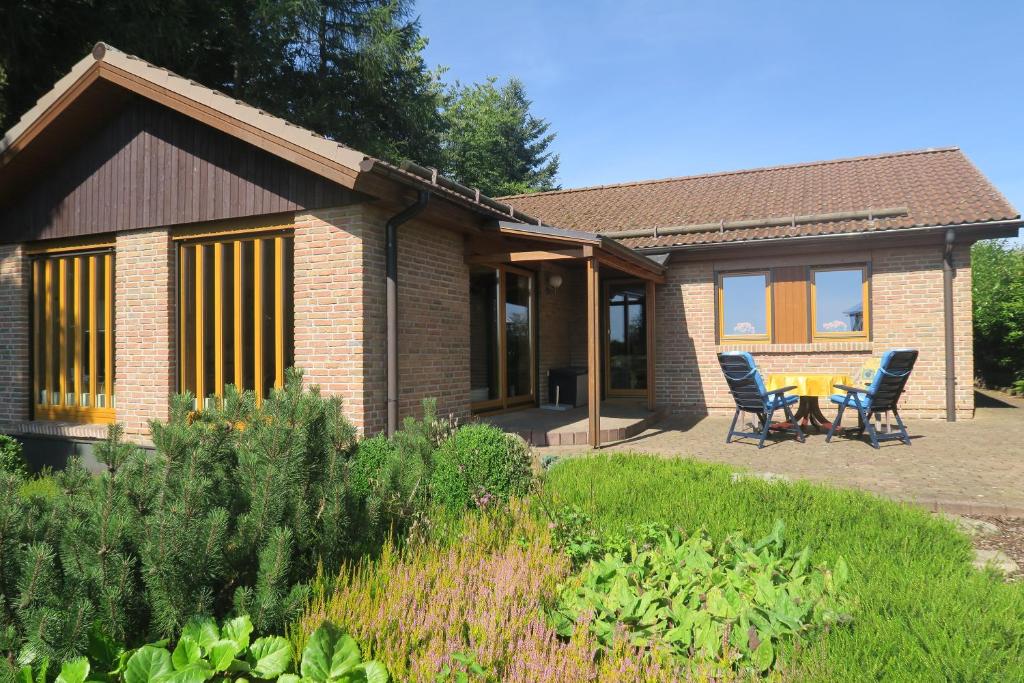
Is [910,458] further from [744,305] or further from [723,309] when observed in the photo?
[723,309]

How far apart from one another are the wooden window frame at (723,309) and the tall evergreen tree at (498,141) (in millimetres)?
21207

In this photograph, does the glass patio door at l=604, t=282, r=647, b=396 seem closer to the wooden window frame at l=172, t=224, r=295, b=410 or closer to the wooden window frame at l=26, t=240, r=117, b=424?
the wooden window frame at l=172, t=224, r=295, b=410

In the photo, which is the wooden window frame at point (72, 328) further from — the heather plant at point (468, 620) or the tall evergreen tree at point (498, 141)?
the tall evergreen tree at point (498, 141)

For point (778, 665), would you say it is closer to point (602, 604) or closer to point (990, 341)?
point (602, 604)

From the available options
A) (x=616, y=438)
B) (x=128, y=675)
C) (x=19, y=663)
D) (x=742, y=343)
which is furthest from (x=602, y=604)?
(x=742, y=343)

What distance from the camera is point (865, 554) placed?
3.22m

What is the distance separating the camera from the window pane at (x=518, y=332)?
9.97 m

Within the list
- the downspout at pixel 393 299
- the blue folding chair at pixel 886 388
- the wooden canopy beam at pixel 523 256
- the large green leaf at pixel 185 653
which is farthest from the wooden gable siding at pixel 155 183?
the blue folding chair at pixel 886 388

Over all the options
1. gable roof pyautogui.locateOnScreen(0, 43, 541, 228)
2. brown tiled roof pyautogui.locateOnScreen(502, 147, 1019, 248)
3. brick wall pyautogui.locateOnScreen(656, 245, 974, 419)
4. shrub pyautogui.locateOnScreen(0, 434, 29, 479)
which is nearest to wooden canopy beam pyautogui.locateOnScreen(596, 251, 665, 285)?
brick wall pyautogui.locateOnScreen(656, 245, 974, 419)

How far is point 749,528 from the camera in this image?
12.0 feet

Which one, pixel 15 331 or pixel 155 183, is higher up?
pixel 155 183

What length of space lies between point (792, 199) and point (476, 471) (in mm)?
10777

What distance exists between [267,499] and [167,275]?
19.0 ft

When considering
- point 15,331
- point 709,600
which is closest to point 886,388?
point 709,600
